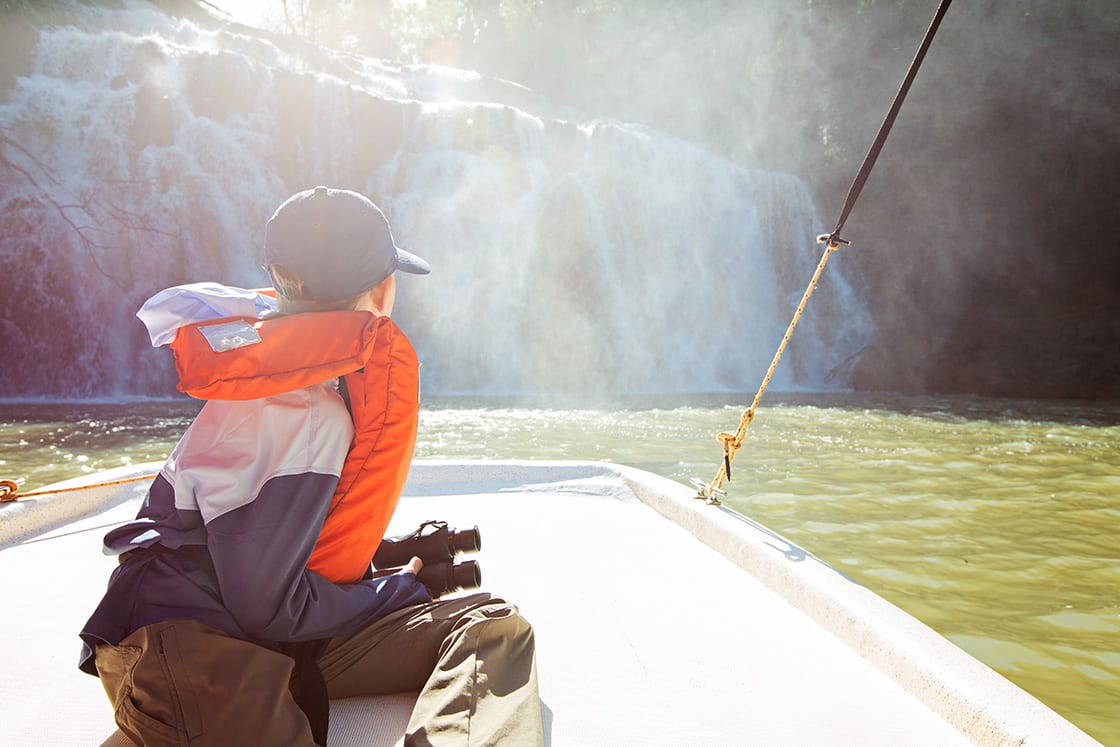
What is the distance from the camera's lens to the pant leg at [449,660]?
1517 mm

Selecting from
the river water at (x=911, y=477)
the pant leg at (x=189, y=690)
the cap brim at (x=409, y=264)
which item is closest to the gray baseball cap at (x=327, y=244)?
the cap brim at (x=409, y=264)

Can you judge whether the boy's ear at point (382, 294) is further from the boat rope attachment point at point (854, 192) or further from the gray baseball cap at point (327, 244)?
the boat rope attachment point at point (854, 192)

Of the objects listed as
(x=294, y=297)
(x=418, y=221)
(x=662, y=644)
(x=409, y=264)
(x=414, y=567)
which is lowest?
(x=662, y=644)

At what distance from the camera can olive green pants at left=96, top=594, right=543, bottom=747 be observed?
1317mm

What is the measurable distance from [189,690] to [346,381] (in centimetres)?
66

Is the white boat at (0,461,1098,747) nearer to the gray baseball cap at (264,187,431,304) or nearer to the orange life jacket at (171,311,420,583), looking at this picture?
the orange life jacket at (171,311,420,583)

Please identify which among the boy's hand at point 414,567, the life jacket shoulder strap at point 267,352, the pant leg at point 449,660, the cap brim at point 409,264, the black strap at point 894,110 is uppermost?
the black strap at point 894,110

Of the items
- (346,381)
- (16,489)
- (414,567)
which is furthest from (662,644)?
(16,489)

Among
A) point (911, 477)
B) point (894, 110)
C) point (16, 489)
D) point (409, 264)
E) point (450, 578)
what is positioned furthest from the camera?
point (911, 477)

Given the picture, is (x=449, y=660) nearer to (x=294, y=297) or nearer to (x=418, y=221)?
(x=294, y=297)

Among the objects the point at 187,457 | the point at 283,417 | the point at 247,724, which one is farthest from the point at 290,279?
the point at 247,724

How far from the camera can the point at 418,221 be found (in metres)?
16.8

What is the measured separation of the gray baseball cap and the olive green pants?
2.41 feet

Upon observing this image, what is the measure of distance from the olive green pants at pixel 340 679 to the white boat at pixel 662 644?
11 centimetres
